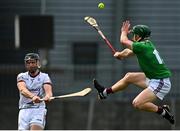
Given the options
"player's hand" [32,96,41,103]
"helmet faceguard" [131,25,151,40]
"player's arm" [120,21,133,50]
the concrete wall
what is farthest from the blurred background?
"player's hand" [32,96,41,103]

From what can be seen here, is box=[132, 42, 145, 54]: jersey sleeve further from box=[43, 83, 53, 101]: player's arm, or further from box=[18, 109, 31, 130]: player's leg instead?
box=[18, 109, 31, 130]: player's leg

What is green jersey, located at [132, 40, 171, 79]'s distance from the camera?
1695 cm

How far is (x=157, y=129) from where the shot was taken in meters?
24.8

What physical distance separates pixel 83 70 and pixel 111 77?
0.80 m

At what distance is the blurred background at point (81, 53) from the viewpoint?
25.0m

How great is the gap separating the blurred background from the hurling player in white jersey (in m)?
7.91

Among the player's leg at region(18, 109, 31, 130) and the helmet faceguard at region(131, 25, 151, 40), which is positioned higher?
the helmet faceguard at region(131, 25, 151, 40)

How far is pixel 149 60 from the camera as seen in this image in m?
17.0

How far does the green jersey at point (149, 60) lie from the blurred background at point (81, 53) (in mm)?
7797

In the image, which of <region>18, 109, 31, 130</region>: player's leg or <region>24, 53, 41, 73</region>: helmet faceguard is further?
<region>18, 109, 31, 130</region>: player's leg

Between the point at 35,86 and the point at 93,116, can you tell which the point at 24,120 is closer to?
the point at 35,86

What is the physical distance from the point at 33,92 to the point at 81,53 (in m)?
14.4

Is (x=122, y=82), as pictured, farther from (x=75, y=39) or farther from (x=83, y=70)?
(x=75, y=39)

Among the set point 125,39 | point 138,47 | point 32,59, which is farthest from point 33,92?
point 138,47
